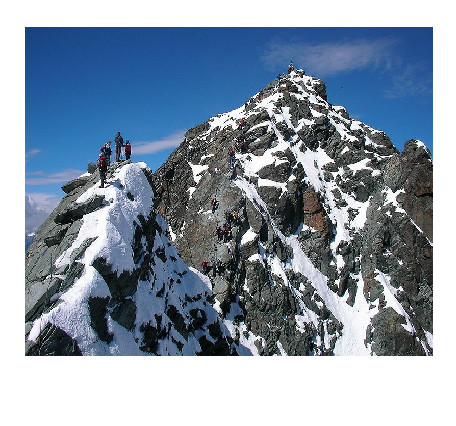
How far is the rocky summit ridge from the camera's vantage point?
17.8m

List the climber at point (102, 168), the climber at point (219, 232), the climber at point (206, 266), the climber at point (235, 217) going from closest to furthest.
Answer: the climber at point (102, 168) < the climber at point (206, 266) < the climber at point (219, 232) < the climber at point (235, 217)

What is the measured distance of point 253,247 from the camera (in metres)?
41.7

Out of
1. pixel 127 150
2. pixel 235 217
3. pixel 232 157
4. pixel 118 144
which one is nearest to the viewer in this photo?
pixel 127 150

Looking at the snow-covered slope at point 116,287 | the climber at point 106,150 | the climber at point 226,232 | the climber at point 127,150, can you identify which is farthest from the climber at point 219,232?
the climber at point 106,150

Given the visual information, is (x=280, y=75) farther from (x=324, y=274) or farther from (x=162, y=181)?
(x=324, y=274)

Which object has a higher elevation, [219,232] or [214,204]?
[214,204]

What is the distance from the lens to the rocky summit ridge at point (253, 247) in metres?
17.8

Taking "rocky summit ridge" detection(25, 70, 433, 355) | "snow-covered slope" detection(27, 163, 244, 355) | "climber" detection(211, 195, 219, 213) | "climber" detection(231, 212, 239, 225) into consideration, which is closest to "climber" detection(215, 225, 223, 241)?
"rocky summit ridge" detection(25, 70, 433, 355)

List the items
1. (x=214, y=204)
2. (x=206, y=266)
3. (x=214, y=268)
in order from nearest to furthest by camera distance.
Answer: (x=214, y=268)
(x=206, y=266)
(x=214, y=204)

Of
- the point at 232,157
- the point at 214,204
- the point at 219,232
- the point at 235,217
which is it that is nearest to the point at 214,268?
the point at 219,232

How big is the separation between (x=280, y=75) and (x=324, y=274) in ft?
149

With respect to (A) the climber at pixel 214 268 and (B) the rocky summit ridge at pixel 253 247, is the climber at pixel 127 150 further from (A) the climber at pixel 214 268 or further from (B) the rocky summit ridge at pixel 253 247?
(A) the climber at pixel 214 268

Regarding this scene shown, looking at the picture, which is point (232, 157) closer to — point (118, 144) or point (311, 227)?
point (311, 227)

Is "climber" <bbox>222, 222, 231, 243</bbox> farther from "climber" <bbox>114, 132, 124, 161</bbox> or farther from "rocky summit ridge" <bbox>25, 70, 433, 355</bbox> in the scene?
"climber" <bbox>114, 132, 124, 161</bbox>
